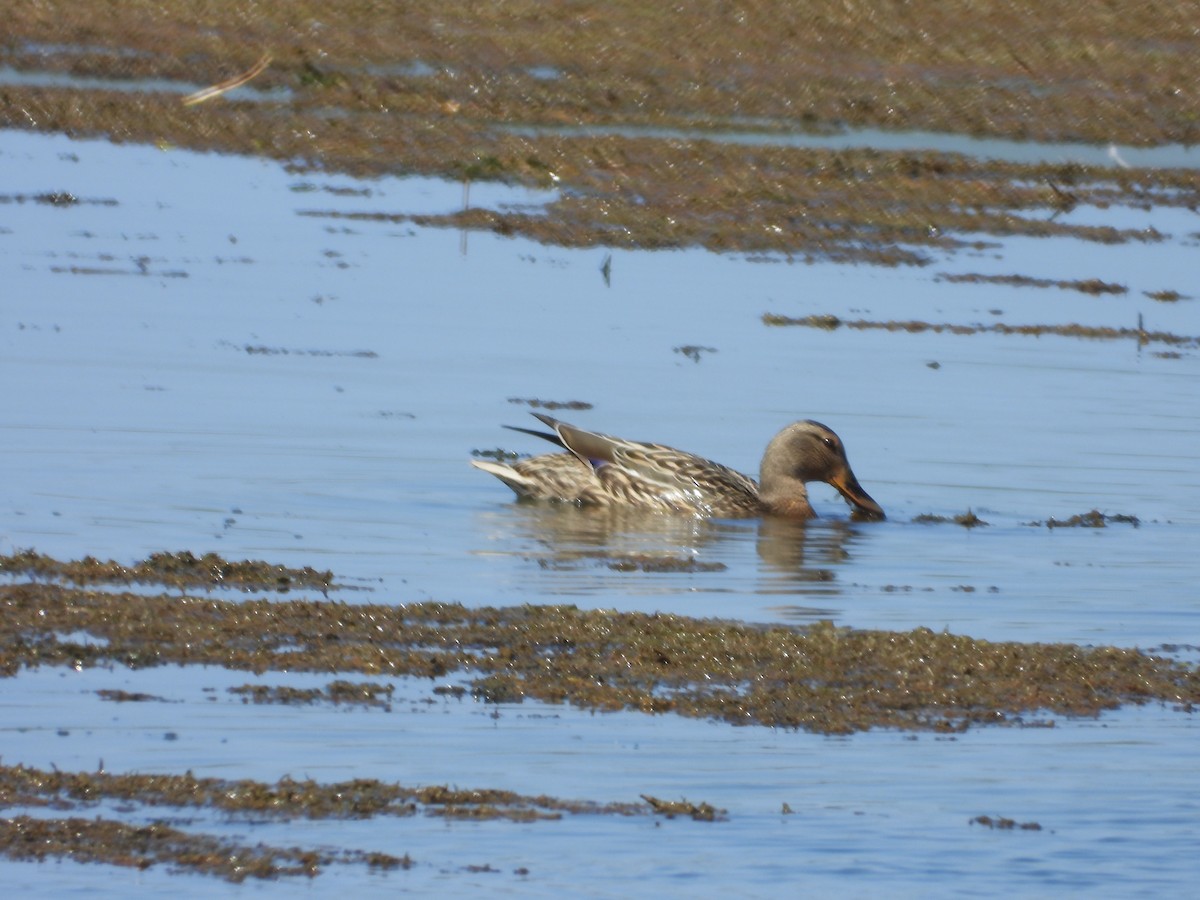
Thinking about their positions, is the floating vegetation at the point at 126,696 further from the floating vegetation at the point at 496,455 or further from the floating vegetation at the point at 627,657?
the floating vegetation at the point at 496,455

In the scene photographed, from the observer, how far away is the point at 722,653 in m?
9.12

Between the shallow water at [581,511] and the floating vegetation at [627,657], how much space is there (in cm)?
23

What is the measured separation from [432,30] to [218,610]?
26821 mm

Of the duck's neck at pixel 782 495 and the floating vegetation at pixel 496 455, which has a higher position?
the floating vegetation at pixel 496 455

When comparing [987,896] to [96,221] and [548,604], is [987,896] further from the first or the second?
[96,221]

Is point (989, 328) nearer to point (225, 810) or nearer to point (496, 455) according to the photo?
point (496, 455)

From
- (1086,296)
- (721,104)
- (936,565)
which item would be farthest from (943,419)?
(721,104)

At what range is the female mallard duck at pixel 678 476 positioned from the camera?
44.0 ft

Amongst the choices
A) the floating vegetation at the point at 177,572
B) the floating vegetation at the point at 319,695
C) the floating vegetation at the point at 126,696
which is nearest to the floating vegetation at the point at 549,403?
the floating vegetation at the point at 177,572

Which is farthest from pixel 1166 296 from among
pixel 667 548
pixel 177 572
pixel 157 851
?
pixel 157 851

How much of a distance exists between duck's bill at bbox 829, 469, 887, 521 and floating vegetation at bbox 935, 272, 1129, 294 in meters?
9.02

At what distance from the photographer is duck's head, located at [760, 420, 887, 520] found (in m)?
13.5

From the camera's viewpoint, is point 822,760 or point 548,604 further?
point 548,604

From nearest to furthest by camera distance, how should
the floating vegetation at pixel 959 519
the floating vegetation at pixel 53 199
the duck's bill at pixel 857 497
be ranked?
the floating vegetation at pixel 959 519
the duck's bill at pixel 857 497
the floating vegetation at pixel 53 199
